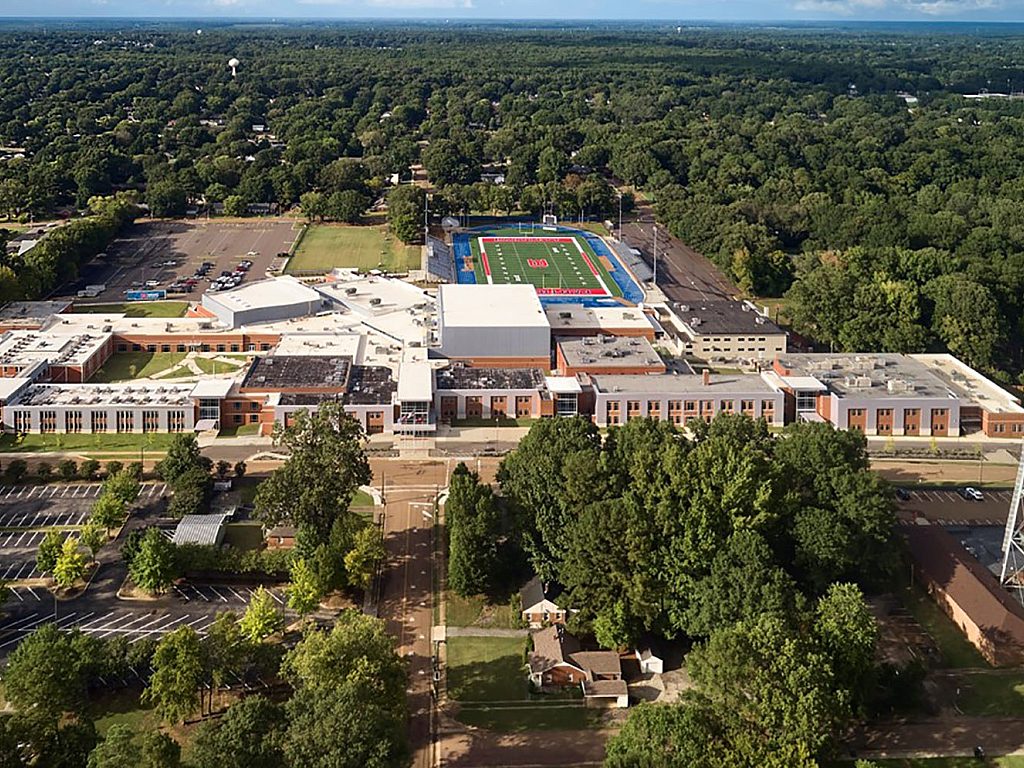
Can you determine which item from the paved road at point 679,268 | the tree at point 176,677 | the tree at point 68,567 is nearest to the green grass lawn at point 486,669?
the tree at point 176,677

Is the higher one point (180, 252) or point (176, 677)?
point (176, 677)

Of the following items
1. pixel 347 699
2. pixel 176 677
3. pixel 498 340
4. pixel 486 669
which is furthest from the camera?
pixel 498 340

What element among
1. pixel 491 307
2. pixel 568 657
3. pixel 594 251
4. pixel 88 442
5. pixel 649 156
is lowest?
pixel 88 442

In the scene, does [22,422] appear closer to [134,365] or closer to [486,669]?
[134,365]

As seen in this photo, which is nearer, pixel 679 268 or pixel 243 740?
pixel 243 740

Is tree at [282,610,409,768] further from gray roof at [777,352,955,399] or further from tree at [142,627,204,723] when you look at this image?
gray roof at [777,352,955,399]

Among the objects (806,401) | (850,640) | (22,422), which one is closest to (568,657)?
(850,640)

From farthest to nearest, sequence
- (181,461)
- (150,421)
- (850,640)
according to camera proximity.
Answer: (150,421) < (181,461) < (850,640)

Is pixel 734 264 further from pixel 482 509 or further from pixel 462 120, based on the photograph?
pixel 462 120

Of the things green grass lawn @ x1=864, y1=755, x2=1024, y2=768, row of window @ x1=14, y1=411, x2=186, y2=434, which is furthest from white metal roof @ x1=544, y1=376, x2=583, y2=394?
green grass lawn @ x1=864, y1=755, x2=1024, y2=768
